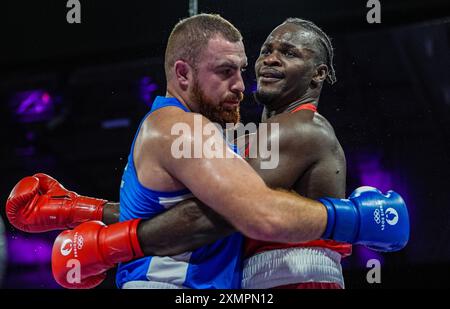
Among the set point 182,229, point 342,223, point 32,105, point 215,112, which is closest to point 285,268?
point 342,223

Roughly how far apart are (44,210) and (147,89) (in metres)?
2.52

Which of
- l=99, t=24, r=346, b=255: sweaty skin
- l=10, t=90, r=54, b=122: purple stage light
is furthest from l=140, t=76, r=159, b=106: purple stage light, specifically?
l=99, t=24, r=346, b=255: sweaty skin

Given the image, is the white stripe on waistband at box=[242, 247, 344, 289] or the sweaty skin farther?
the white stripe on waistband at box=[242, 247, 344, 289]

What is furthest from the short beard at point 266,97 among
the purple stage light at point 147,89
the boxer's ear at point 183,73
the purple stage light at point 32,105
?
the purple stage light at point 32,105

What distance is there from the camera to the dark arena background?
170 inches

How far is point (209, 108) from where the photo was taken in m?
2.54

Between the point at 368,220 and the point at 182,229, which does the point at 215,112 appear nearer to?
the point at 182,229

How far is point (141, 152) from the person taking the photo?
2375 mm

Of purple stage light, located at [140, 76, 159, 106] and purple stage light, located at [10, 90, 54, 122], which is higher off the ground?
purple stage light, located at [140, 76, 159, 106]

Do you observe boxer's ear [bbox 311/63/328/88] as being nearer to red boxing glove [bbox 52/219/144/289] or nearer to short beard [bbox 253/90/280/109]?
short beard [bbox 253/90/280/109]

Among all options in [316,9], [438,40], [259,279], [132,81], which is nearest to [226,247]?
[259,279]

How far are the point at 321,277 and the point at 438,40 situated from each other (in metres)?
3.32

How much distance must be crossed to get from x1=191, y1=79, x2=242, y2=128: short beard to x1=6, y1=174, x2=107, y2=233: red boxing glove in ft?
2.84

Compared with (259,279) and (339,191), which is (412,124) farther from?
(259,279)
